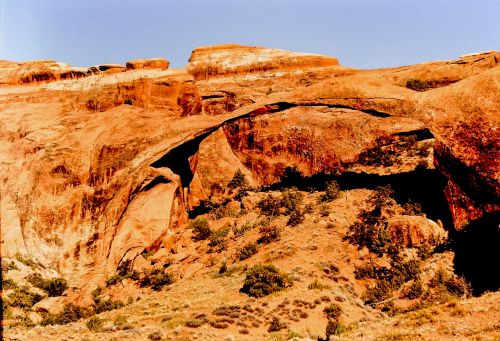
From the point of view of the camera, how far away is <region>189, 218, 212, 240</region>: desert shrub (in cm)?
3031

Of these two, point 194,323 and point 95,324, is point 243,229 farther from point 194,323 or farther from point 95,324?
point 95,324

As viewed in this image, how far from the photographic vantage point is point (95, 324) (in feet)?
65.0

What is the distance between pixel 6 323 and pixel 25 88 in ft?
90.2

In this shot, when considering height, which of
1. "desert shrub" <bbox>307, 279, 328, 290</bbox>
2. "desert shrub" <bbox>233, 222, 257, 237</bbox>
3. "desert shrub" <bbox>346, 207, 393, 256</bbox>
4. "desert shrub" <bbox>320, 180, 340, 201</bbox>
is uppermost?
"desert shrub" <bbox>320, 180, 340, 201</bbox>

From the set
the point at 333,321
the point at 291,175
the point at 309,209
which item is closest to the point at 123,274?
the point at 309,209

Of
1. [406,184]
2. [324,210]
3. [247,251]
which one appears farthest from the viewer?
[406,184]

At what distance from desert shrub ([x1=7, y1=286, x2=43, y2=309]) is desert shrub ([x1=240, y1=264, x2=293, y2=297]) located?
10941mm

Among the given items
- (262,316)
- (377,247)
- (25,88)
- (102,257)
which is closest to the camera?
(262,316)

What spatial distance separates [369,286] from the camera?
23.3m

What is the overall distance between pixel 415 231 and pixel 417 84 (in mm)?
19077

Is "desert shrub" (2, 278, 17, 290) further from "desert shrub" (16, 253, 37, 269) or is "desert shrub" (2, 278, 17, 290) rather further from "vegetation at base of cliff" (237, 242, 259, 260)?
"vegetation at base of cliff" (237, 242, 259, 260)

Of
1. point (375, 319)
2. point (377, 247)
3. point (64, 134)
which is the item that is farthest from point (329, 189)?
point (64, 134)

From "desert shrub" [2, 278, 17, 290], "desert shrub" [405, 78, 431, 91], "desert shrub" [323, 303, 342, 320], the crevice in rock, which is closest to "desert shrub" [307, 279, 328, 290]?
"desert shrub" [323, 303, 342, 320]

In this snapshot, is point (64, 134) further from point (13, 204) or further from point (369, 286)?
point (369, 286)
